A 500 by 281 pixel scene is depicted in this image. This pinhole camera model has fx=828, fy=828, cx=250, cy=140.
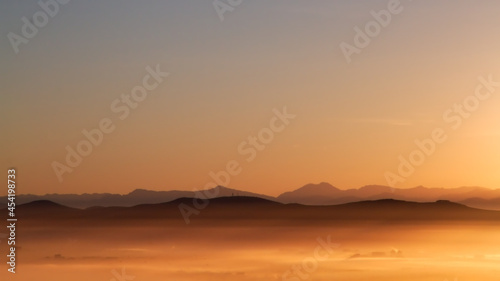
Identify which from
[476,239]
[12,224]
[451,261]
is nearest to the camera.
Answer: [12,224]

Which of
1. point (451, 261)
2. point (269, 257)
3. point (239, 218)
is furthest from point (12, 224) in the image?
point (239, 218)

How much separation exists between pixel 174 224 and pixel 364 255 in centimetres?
1655

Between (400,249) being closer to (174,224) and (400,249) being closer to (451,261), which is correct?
(451,261)

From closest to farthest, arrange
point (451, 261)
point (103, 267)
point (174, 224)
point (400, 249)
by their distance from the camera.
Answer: point (103, 267)
point (451, 261)
point (400, 249)
point (174, 224)

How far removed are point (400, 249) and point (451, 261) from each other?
287 centimetres

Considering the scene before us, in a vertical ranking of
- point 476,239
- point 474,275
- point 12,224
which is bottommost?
point 474,275

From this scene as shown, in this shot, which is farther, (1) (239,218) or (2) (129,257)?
Result: (1) (239,218)

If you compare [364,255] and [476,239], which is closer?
[364,255]

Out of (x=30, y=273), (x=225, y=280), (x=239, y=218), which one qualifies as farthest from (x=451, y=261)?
(x=239, y=218)

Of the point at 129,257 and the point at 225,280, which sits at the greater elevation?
the point at 129,257

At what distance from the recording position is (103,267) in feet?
59.4

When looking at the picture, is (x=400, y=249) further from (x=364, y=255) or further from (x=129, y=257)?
(x=129, y=257)

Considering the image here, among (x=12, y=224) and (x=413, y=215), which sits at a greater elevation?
(x=413, y=215)

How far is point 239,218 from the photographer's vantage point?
4075 centimetres
